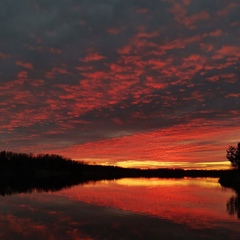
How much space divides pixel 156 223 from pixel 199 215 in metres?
6.99

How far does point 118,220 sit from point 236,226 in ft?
33.6

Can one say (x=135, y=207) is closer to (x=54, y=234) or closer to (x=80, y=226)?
(x=80, y=226)

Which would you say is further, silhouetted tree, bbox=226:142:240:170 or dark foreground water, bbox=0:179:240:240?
silhouetted tree, bbox=226:142:240:170

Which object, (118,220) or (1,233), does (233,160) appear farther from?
(1,233)

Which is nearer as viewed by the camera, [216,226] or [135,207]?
[216,226]

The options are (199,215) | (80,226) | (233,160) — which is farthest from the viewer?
(233,160)

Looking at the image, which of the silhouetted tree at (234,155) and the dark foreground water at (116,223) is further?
the silhouetted tree at (234,155)

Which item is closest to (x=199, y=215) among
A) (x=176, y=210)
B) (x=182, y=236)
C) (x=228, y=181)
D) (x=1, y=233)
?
(x=176, y=210)

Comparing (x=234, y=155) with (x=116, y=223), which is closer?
(x=116, y=223)

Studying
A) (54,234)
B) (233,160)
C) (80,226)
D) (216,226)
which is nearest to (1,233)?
(54,234)

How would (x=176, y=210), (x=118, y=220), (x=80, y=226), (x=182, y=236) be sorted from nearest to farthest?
(x=182, y=236), (x=80, y=226), (x=118, y=220), (x=176, y=210)

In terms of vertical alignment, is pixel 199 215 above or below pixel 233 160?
below

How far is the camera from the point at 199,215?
35562 millimetres

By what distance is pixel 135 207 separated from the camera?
1665 inches
